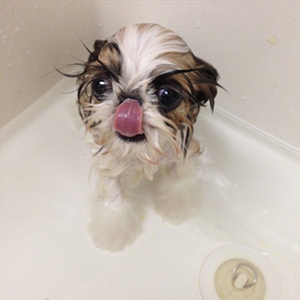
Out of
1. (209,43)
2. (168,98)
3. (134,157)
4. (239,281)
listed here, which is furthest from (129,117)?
(239,281)

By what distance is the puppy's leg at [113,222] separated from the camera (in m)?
1.48

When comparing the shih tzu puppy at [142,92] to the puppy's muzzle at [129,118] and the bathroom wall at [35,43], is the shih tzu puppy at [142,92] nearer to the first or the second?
the puppy's muzzle at [129,118]

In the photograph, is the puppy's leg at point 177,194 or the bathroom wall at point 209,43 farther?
the puppy's leg at point 177,194

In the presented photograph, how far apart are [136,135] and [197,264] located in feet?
2.40

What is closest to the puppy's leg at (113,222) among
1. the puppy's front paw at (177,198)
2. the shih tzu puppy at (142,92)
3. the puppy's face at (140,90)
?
the puppy's front paw at (177,198)

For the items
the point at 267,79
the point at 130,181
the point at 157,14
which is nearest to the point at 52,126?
the point at 130,181

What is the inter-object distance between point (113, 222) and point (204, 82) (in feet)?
2.31

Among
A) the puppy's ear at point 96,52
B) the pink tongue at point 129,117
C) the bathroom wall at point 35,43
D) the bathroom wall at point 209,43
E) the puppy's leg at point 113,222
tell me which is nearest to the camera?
the pink tongue at point 129,117

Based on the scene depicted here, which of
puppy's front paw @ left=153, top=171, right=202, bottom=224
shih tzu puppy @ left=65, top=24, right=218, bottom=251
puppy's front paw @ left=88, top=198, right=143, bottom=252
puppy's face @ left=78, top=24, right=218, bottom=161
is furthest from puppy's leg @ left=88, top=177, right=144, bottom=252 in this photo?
puppy's face @ left=78, top=24, right=218, bottom=161

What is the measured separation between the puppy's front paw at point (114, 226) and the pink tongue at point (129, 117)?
0.64 m

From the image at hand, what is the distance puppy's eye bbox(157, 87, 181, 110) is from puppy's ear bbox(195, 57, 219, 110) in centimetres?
11

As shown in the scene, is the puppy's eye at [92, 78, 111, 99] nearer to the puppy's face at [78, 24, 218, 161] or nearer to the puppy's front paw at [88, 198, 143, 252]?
the puppy's face at [78, 24, 218, 161]

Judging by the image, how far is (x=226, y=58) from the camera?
4.56ft

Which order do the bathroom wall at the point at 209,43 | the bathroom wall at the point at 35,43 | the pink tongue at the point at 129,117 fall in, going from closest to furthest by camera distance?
the pink tongue at the point at 129,117, the bathroom wall at the point at 209,43, the bathroom wall at the point at 35,43
